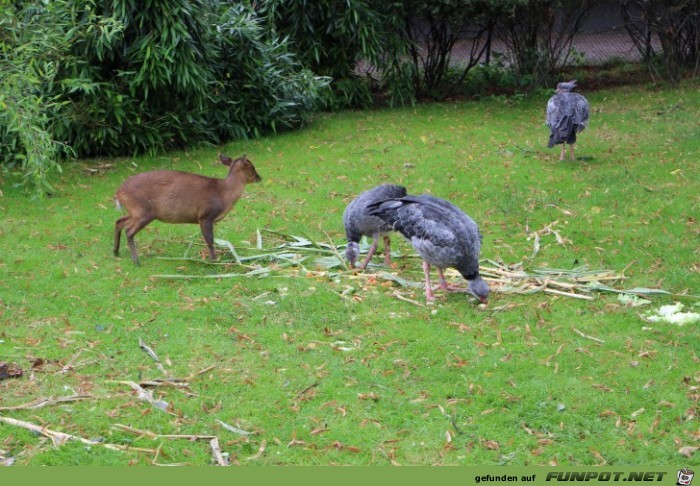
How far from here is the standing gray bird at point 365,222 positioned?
8.01m

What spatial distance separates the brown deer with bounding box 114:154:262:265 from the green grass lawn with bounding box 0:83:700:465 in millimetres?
430

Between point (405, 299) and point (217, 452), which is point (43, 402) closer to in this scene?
point (217, 452)

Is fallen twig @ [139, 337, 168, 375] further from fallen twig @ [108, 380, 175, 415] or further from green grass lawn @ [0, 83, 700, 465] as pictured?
fallen twig @ [108, 380, 175, 415]

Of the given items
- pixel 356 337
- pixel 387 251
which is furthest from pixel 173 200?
pixel 356 337

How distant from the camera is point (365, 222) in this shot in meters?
8.05

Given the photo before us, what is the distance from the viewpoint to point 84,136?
1254 cm

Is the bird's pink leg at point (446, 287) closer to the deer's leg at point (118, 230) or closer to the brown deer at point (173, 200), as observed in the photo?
the brown deer at point (173, 200)

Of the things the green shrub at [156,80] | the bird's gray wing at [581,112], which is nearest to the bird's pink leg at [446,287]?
the bird's gray wing at [581,112]

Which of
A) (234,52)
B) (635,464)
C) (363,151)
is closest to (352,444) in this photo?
(635,464)

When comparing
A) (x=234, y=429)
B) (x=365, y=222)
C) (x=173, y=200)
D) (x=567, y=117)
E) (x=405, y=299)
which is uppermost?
(x=567, y=117)

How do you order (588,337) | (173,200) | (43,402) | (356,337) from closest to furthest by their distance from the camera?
1. (43,402)
2. (588,337)
3. (356,337)
4. (173,200)

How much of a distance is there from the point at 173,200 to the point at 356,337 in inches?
102

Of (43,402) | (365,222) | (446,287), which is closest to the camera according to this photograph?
(43,402)

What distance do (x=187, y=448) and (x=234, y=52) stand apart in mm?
9643
